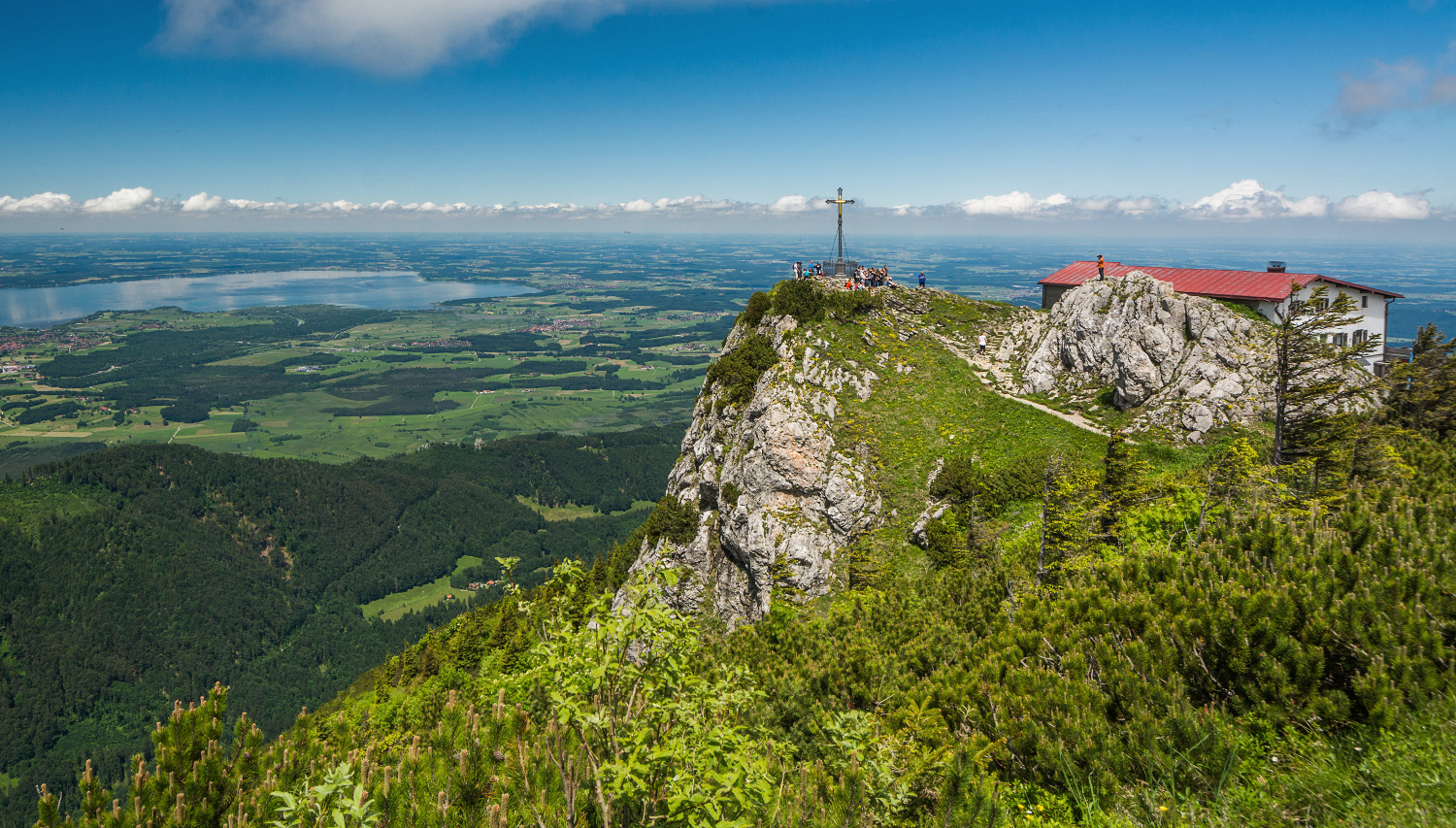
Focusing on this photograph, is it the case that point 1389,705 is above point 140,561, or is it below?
above

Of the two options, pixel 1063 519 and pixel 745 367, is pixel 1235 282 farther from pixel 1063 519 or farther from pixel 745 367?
pixel 745 367

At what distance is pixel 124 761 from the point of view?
105 m

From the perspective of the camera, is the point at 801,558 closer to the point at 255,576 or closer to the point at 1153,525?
the point at 1153,525

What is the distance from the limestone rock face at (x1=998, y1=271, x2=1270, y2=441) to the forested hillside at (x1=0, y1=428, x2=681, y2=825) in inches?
4831

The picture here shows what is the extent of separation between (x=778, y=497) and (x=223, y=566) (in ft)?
588

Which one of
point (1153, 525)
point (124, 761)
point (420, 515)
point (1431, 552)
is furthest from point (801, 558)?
point (420, 515)

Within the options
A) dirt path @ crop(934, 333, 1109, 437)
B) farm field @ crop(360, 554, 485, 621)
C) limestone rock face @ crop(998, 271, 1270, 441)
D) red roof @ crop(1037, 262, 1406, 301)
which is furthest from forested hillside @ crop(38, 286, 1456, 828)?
farm field @ crop(360, 554, 485, 621)

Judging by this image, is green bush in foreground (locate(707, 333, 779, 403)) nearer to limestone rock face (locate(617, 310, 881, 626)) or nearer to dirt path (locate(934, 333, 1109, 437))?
limestone rock face (locate(617, 310, 881, 626))

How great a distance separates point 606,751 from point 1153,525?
18588mm

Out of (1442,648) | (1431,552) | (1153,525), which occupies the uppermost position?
(1431,552)

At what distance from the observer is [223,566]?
151m

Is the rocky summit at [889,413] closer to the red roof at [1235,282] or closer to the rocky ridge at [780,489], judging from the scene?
the rocky ridge at [780,489]

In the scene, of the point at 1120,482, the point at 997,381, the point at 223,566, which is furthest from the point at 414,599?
the point at 1120,482

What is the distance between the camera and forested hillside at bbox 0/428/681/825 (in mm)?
116312
